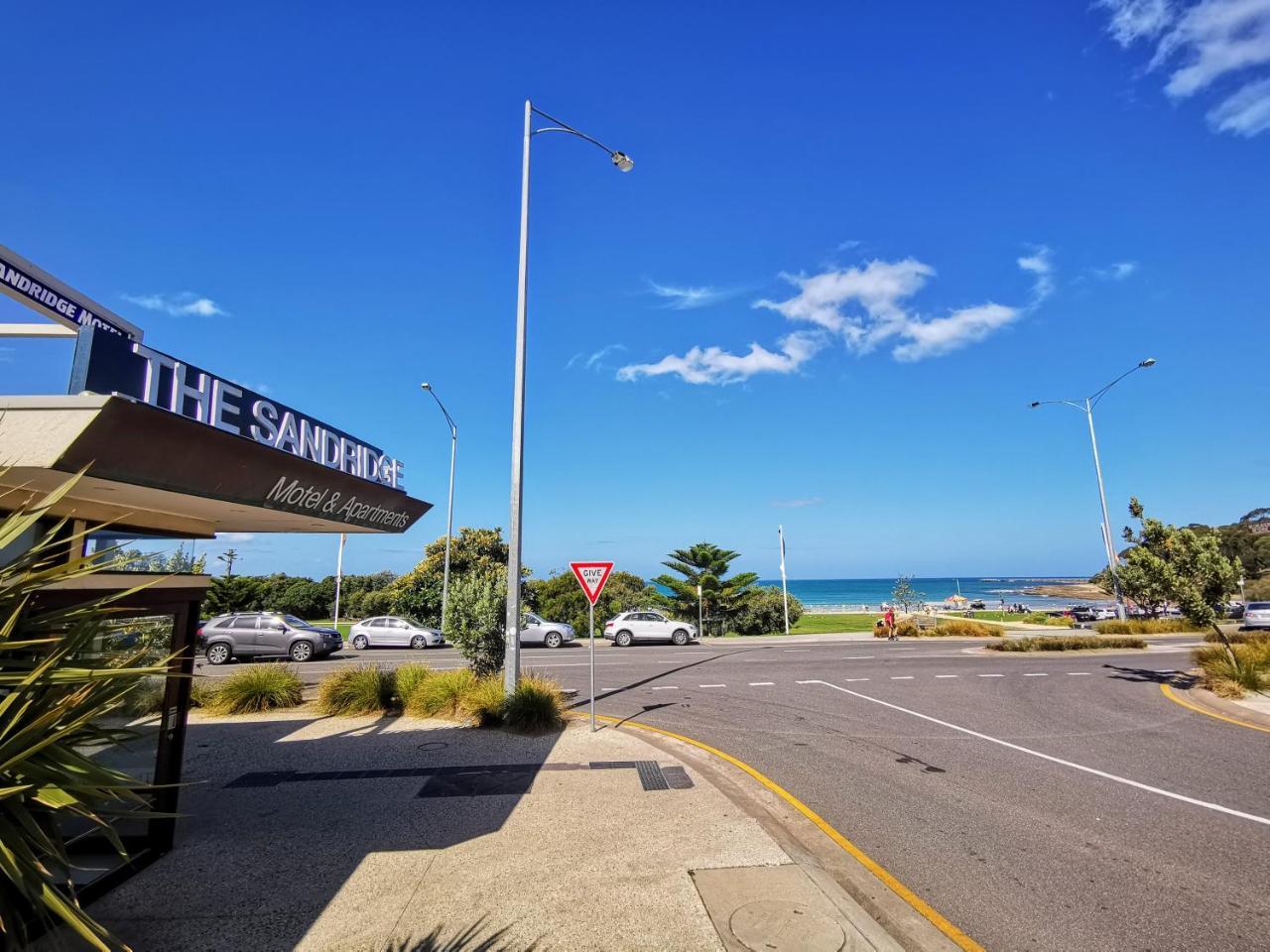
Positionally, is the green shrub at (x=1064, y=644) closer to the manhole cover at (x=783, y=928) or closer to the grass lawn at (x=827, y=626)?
the grass lawn at (x=827, y=626)

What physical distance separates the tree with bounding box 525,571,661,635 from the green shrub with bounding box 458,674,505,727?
2318 centimetres

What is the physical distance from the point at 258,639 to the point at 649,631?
14.9 meters

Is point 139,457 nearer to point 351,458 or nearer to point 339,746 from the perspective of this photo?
point 351,458

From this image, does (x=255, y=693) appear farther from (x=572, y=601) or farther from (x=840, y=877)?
(x=572, y=601)

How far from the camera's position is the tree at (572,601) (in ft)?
118

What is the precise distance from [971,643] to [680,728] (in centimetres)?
1933

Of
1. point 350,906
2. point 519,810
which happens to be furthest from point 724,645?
point 350,906

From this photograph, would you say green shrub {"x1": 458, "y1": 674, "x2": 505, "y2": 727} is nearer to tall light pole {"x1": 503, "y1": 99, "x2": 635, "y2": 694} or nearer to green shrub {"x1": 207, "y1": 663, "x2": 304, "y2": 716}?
tall light pole {"x1": 503, "y1": 99, "x2": 635, "y2": 694}

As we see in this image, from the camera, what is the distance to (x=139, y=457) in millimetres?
4215

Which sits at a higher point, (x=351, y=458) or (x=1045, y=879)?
(x=351, y=458)

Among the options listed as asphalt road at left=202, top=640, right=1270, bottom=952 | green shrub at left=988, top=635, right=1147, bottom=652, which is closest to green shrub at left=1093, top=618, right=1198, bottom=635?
green shrub at left=988, top=635, right=1147, bottom=652

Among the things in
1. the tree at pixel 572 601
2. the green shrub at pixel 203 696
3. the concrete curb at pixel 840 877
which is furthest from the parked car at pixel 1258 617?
the green shrub at pixel 203 696

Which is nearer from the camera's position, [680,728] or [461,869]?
[461,869]

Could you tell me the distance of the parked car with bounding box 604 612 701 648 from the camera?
2788 cm
